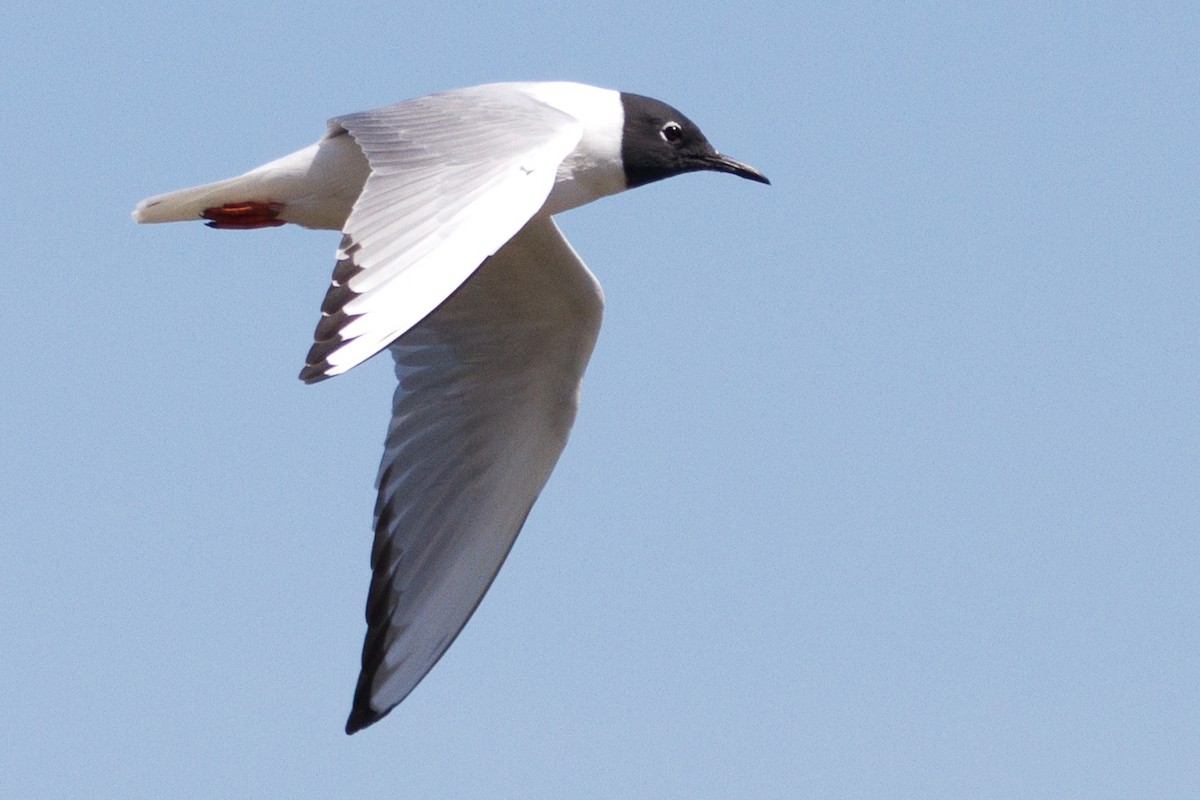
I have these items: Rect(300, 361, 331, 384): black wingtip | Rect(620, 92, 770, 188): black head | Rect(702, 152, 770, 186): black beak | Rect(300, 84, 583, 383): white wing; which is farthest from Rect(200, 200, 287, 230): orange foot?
Rect(300, 361, 331, 384): black wingtip

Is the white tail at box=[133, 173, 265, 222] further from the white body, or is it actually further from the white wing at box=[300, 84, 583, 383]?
the white wing at box=[300, 84, 583, 383]

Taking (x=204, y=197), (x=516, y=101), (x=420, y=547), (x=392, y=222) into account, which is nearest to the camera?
(x=392, y=222)

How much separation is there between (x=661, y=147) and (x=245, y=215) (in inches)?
49.5

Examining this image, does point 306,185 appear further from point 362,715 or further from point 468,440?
point 362,715

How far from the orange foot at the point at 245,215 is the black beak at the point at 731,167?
1.35 metres

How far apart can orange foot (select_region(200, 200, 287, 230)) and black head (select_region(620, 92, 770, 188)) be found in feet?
3.40

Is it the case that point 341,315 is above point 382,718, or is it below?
above

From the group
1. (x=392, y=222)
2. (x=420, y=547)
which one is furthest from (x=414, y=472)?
(x=392, y=222)

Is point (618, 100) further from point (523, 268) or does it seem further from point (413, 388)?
point (413, 388)

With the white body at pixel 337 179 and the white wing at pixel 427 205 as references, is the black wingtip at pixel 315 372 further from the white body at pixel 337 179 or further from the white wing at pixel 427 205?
the white body at pixel 337 179

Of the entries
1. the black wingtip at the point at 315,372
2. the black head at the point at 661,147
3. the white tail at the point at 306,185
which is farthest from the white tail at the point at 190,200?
the black wingtip at the point at 315,372

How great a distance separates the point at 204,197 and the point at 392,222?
1519mm

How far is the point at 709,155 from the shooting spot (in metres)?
6.72

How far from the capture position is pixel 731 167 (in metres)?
6.77
